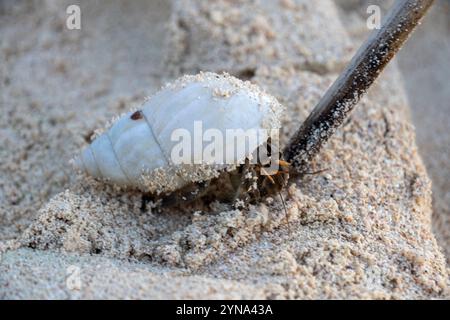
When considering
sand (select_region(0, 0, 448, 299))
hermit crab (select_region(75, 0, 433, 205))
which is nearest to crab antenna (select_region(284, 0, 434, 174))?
hermit crab (select_region(75, 0, 433, 205))

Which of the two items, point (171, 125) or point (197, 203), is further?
point (197, 203)

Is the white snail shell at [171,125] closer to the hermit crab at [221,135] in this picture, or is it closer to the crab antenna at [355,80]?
the hermit crab at [221,135]

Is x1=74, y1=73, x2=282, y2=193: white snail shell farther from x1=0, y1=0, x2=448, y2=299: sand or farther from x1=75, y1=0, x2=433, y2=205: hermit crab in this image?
x1=0, y1=0, x2=448, y2=299: sand

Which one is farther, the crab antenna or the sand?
the crab antenna

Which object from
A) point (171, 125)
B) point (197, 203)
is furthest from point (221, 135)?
point (197, 203)

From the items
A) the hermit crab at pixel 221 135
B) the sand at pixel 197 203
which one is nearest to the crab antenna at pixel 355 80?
the hermit crab at pixel 221 135

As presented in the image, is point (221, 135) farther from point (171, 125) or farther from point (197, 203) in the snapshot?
point (197, 203)
